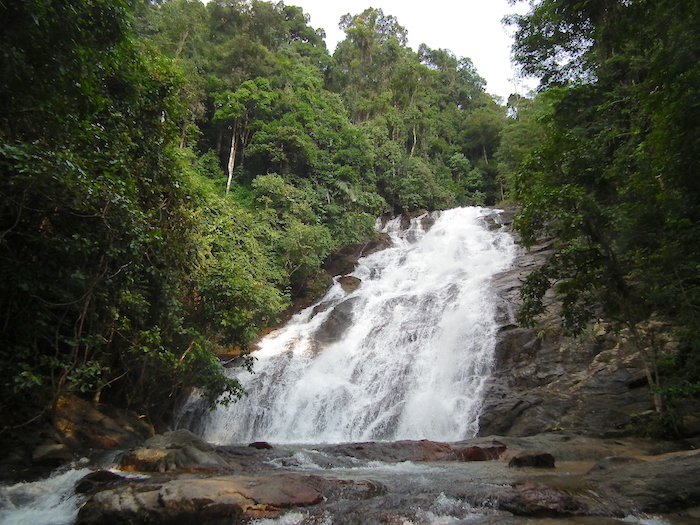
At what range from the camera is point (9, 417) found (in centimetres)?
657

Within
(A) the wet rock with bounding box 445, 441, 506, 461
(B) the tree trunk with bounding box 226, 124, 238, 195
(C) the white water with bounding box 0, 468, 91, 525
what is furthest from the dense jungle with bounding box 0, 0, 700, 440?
(B) the tree trunk with bounding box 226, 124, 238, 195

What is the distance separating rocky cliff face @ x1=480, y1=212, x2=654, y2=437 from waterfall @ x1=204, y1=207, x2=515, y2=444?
63 centimetres

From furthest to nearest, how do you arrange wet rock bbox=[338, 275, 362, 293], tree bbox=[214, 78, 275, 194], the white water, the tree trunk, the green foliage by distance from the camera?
tree bbox=[214, 78, 275, 194], the tree trunk, wet rock bbox=[338, 275, 362, 293], the green foliage, the white water

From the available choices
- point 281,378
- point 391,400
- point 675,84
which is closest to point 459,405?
point 391,400

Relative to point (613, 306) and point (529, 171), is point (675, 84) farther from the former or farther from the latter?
point (613, 306)

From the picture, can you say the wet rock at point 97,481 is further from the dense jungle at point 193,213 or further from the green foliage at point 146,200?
the green foliage at point 146,200

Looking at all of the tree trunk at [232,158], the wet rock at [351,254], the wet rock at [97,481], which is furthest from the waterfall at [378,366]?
the tree trunk at [232,158]

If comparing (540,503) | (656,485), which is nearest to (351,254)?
(656,485)

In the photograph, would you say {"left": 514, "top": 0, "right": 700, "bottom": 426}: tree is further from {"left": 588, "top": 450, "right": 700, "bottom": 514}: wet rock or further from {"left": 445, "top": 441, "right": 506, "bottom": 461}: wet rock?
{"left": 445, "top": 441, "right": 506, "bottom": 461}: wet rock

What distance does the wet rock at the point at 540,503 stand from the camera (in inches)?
164

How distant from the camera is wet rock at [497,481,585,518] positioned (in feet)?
13.7

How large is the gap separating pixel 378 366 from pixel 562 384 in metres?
5.69

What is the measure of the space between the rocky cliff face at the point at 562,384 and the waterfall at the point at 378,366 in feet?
2.07

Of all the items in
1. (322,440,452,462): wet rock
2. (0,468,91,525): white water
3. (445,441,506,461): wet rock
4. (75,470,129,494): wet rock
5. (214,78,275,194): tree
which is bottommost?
(322,440,452,462): wet rock
